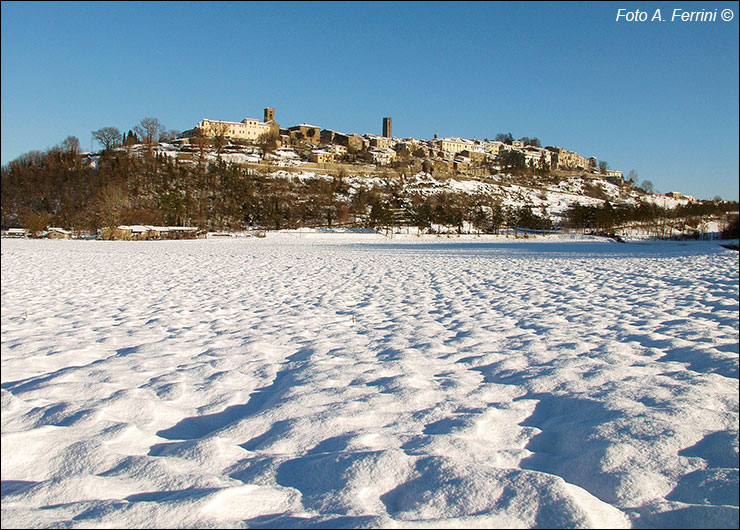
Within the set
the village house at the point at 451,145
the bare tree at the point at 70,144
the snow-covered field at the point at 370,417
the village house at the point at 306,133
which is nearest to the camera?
the snow-covered field at the point at 370,417

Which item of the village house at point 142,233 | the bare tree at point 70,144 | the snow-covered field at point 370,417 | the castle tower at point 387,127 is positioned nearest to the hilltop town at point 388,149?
the castle tower at point 387,127

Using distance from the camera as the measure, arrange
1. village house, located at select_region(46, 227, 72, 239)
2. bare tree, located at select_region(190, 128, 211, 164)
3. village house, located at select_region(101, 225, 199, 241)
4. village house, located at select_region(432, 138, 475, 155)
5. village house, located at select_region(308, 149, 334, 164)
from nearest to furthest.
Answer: village house, located at select_region(46, 227, 72, 239) → village house, located at select_region(101, 225, 199, 241) → bare tree, located at select_region(190, 128, 211, 164) → village house, located at select_region(308, 149, 334, 164) → village house, located at select_region(432, 138, 475, 155)

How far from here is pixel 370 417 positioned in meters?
2.96

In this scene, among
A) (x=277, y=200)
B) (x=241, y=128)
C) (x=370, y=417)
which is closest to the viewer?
(x=370, y=417)

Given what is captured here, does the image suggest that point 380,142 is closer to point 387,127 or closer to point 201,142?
point 387,127

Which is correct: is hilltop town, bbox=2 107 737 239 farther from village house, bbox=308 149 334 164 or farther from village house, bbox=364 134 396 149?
village house, bbox=364 134 396 149

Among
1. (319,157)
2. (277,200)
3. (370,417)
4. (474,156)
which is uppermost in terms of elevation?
(474,156)

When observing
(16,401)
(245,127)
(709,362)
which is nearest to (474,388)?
(709,362)

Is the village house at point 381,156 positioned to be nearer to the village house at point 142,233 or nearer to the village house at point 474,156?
the village house at point 474,156

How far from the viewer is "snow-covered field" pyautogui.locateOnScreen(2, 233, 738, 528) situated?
1.84 meters

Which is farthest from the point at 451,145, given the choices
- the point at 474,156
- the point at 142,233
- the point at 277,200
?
the point at 142,233

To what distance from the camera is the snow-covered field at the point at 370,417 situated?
6.05ft

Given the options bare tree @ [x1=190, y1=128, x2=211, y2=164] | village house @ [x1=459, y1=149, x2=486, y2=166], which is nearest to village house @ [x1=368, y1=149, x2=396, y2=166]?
village house @ [x1=459, y1=149, x2=486, y2=166]

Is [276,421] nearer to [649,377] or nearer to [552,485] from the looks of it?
[552,485]
